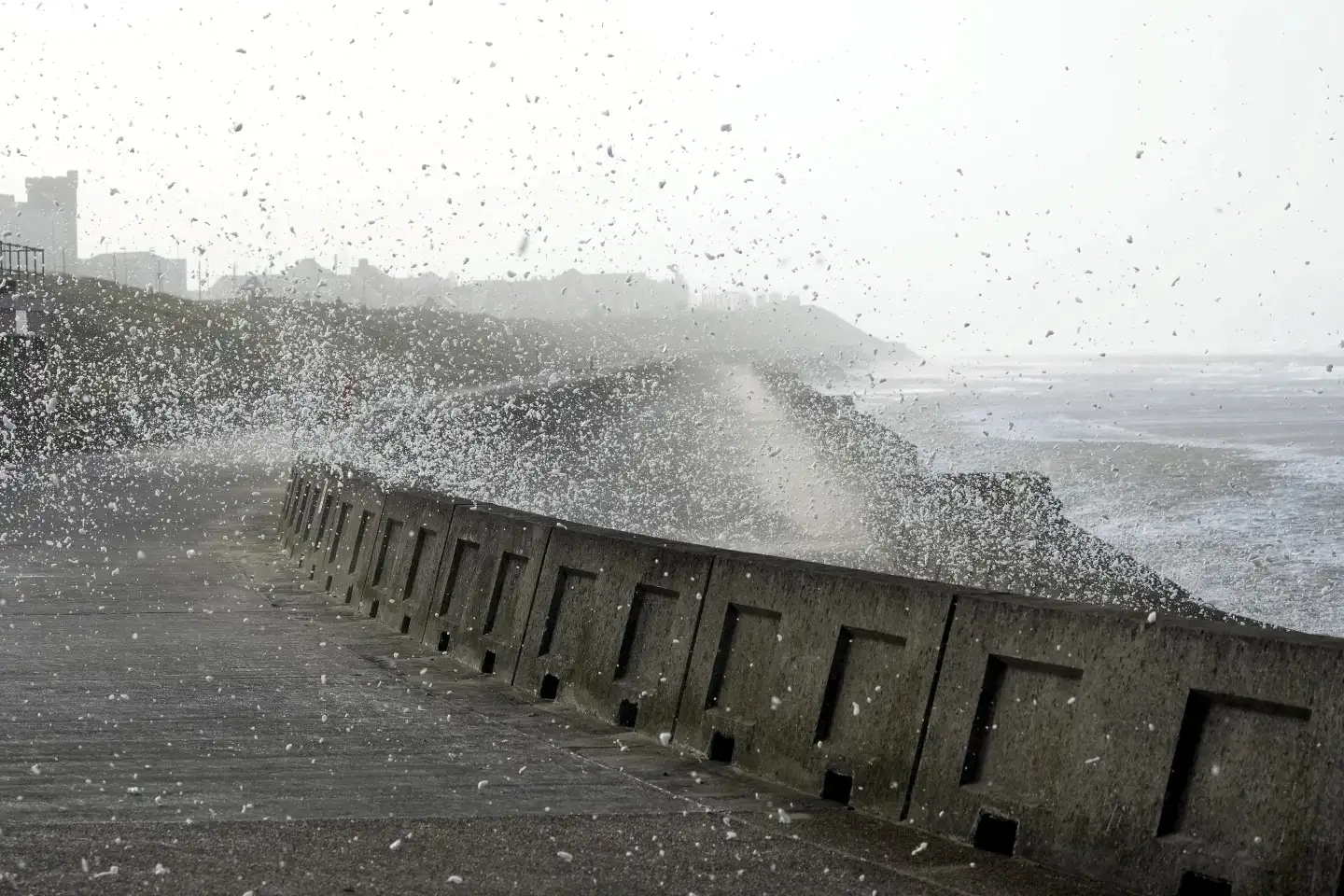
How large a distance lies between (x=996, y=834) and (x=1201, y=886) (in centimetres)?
91

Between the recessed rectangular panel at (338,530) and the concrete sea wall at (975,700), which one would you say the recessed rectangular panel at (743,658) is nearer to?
the concrete sea wall at (975,700)

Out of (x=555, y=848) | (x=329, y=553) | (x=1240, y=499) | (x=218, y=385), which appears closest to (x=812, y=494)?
(x=1240, y=499)

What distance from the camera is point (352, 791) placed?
22.4ft

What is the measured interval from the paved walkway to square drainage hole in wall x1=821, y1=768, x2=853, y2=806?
→ 0.11 metres

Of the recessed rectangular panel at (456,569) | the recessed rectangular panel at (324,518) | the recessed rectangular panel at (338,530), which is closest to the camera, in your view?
the recessed rectangular panel at (456,569)

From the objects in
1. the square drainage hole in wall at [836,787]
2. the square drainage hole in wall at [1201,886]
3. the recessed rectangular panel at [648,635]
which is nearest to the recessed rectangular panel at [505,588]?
the recessed rectangular panel at [648,635]

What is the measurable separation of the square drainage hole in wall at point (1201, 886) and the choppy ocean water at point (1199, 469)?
25982 mm

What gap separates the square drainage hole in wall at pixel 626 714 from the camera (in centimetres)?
847

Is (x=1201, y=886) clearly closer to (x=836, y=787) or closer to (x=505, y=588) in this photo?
(x=836, y=787)

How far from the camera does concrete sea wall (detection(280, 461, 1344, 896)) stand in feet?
17.2

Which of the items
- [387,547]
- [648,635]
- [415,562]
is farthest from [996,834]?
[387,547]

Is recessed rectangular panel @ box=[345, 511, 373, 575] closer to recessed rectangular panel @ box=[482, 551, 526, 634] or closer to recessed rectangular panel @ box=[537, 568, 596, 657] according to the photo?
recessed rectangular panel @ box=[482, 551, 526, 634]

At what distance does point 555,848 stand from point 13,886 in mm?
1751

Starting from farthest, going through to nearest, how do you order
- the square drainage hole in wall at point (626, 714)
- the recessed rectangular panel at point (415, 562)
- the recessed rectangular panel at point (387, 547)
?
1. the recessed rectangular panel at point (387, 547)
2. the recessed rectangular panel at point (415, 562)
3. the square drainage hole in wall at point (626, 714)
